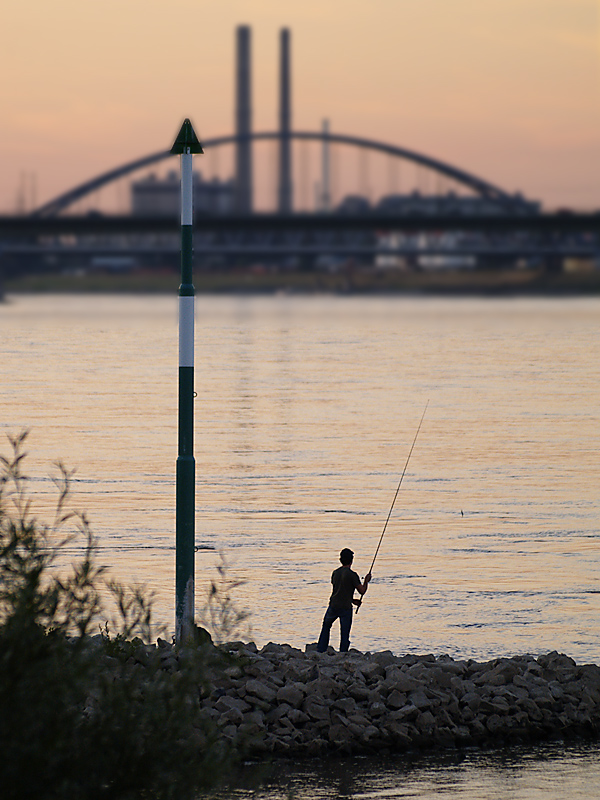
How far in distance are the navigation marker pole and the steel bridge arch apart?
497 feet

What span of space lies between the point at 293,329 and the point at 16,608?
88.0 meters

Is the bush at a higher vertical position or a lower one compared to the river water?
lower

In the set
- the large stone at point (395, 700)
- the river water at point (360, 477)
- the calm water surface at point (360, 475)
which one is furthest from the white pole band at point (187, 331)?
the calm water surface at point (360, 475)

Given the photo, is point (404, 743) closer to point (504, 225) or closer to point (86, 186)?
point (504, 225)

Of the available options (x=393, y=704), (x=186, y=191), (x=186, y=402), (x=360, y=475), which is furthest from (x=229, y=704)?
(x=360, y=475)

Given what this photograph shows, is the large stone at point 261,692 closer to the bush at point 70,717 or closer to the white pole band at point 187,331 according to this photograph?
the white pole band at point 187,331

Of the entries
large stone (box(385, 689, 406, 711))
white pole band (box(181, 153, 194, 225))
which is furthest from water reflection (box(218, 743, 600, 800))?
white pole band (box(181, 153, 194, 225))

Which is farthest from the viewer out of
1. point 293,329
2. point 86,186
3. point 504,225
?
point 86,186

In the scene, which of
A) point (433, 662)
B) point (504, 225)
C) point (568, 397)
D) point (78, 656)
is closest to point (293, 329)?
point (504, 225)

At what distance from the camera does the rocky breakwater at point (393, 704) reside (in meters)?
11.4

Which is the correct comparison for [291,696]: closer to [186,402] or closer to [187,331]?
[186,402]

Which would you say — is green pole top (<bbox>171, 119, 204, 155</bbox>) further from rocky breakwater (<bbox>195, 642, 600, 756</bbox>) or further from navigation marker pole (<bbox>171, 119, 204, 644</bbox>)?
rocky breakwater (<bbox>195, 642, 600, 756</bbox>)

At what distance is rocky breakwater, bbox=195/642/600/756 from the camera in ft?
37.3

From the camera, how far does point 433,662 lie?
13.0m
